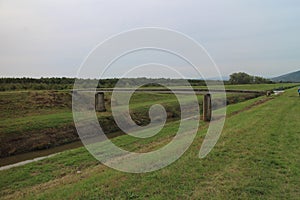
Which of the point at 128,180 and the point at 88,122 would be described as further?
the point at 88,122

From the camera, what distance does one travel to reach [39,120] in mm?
19312

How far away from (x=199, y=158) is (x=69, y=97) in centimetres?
2625

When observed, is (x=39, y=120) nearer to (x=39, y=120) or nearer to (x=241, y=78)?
(x=39, y=120)

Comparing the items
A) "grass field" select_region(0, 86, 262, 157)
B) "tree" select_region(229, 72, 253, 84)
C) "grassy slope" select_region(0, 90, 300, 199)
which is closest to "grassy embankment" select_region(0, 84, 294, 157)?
"grass field" select_region(0, 86, 262, 157)

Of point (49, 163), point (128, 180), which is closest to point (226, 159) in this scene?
point (128, 180)

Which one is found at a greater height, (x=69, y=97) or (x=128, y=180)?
(x=69, y=97)

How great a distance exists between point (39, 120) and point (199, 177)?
15414 mm

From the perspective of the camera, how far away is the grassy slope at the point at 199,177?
5941 millimetres

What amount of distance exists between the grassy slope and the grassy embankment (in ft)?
16.7

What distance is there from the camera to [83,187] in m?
6.65

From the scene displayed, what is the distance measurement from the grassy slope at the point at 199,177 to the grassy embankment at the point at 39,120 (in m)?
5.08

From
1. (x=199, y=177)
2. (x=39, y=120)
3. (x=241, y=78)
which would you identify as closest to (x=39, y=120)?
(x=39, y=120)

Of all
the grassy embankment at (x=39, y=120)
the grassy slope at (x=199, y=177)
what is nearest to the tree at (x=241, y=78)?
the grassy embankment at (x=39, y=120)

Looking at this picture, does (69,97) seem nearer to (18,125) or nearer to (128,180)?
(18,125)
